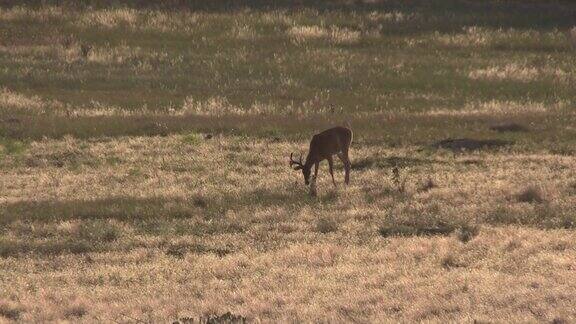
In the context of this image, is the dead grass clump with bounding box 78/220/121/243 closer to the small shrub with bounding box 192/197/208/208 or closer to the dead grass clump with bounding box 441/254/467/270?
the small shrub with bounding box 192/197/208/208

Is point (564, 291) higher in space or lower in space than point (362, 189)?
higher

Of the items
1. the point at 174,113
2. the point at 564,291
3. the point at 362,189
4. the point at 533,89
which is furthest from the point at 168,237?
the point at 533,89

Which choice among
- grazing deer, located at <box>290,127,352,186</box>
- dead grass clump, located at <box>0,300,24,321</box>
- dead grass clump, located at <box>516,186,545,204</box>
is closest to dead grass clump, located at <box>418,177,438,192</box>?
grazing deer, located at <box>290,127,352,186</box>

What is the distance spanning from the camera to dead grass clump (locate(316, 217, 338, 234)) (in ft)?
60.1

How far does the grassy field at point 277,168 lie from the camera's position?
1389 centimetres

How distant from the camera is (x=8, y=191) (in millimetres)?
22172

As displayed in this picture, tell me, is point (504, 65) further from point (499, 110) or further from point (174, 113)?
point (174, 113)

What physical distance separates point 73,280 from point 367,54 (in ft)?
104

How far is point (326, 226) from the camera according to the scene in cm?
1845

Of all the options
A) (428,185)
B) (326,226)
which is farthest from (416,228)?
(428,185)

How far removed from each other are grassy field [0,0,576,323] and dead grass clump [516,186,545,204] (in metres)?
0.04

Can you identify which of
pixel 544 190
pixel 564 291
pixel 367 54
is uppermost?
pixel 564 291

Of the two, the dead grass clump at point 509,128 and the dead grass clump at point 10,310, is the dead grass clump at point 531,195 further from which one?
the dead grass clump at point 10,310

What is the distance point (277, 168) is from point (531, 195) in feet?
19.7
